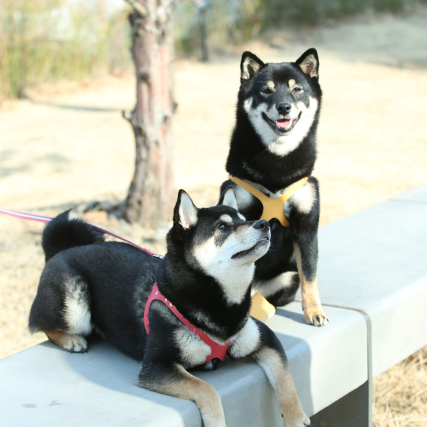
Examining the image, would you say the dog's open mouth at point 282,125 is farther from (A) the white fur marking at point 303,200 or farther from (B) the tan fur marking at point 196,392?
(B) the tan fur marking at point 196,392

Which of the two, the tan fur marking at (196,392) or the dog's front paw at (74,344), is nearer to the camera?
the tan fur marking at (196,392)

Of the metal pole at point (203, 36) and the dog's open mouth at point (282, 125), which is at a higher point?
the metal pole at point (203, 36)

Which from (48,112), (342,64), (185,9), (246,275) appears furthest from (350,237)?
(185,9)

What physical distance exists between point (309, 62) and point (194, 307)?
1521mm

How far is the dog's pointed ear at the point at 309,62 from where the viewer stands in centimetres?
287

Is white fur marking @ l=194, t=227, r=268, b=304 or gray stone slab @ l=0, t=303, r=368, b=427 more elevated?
white fur marking @ l=194, t=227, r=268, b=304

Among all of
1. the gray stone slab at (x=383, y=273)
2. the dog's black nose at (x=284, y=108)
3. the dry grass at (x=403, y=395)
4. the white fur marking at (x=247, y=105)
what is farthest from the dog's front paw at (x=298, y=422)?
the white fur marking at (x=247, y=105)

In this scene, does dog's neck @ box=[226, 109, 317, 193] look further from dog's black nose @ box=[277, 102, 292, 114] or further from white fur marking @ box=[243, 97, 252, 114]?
dog's black nose @ box=[277, 102, 292, 114]

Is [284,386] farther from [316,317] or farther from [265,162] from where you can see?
[265,162]

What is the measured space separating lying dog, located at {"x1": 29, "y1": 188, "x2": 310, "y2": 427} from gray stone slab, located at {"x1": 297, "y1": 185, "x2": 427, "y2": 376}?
0.66 metres

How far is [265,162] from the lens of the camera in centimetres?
279

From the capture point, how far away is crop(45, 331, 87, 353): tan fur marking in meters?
2.69

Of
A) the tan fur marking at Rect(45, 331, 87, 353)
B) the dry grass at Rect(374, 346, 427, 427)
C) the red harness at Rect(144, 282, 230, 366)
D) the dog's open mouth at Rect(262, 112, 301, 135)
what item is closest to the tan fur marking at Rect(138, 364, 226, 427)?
the red harness at Rect(144, 282, 230, 366)

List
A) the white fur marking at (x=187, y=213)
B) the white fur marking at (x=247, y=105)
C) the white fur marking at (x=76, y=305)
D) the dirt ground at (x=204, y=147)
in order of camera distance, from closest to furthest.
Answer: the white fur marking at (x=187, y=213), the white fur marking at (x=76, y=305), the white fur marking at (x=247, y=105), the dirt ground at (x=204, y=147)
